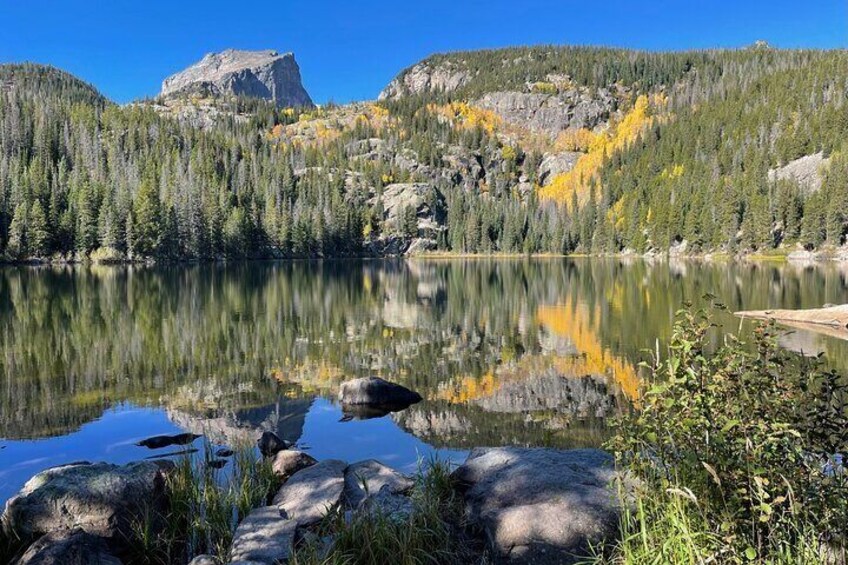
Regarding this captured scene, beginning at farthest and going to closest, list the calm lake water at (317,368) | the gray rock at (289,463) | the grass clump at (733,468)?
1. the calm lake water at (317,368)
2. the gray rock at (289,463)
3. the grass clump at (733,468)

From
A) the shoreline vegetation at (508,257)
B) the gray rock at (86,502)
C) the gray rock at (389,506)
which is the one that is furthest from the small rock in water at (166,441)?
the shoreline vegetation at (508,257)

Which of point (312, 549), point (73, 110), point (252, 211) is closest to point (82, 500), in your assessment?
point (312, 549)

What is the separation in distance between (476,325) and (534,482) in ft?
83.6

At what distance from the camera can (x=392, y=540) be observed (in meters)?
6.64

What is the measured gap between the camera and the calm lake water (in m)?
14.5

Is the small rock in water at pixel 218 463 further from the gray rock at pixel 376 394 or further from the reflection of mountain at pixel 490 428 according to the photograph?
the gray rock at pixel 376 394

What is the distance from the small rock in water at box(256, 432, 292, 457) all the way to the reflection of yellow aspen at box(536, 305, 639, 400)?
33.9 feet

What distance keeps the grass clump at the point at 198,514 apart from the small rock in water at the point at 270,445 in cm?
254

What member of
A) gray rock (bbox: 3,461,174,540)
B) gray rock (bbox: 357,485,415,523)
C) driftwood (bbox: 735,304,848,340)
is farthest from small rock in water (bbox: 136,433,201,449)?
driftwood (bbox: 735,304,848,340)

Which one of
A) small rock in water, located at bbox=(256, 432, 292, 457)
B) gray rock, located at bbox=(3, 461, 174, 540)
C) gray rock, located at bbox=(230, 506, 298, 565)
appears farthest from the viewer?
small rock in water, located at bbox=(256, 432, 292, 457)

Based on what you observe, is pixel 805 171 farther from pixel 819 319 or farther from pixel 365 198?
pixel 819 319

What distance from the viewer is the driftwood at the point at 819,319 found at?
26.9 meters

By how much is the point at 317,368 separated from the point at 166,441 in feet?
28.6

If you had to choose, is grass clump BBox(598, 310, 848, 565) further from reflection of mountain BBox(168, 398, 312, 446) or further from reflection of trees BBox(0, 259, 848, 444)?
reflection of mountain BBox(168, 398, 312, 446)
